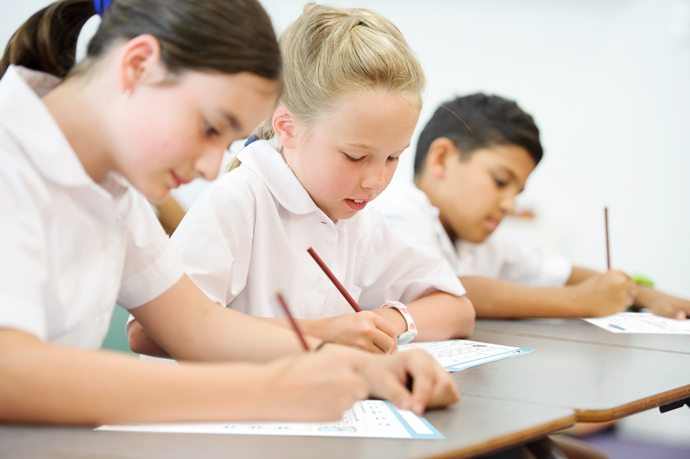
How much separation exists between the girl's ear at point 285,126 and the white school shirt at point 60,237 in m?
0.36

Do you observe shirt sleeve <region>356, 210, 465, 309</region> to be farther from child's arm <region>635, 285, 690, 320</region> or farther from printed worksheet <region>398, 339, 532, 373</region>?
child's arm <region>635, 285, 690, 320</region>

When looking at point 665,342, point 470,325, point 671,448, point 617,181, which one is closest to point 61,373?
point 470,325

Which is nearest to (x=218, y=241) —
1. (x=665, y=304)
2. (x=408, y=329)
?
(x=408, y=329)

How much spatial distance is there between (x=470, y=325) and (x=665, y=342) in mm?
404

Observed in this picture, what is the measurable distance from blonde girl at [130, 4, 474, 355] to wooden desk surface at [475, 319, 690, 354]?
0.61ft

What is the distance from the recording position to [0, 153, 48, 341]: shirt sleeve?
52 centimetres

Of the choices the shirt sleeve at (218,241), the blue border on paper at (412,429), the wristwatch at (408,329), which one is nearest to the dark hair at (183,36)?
the shirt sleeve at (218,241)

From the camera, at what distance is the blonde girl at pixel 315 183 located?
1006 mm

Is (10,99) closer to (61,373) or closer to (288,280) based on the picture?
(61,373)

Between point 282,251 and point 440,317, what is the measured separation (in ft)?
1.11

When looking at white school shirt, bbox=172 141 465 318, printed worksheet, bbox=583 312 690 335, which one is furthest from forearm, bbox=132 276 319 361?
printed worksheet, bbox=583 312 690 335

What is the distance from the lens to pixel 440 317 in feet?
3.72

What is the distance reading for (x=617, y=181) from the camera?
3180 millimetres

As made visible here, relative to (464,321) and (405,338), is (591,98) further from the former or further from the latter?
(405,338)
